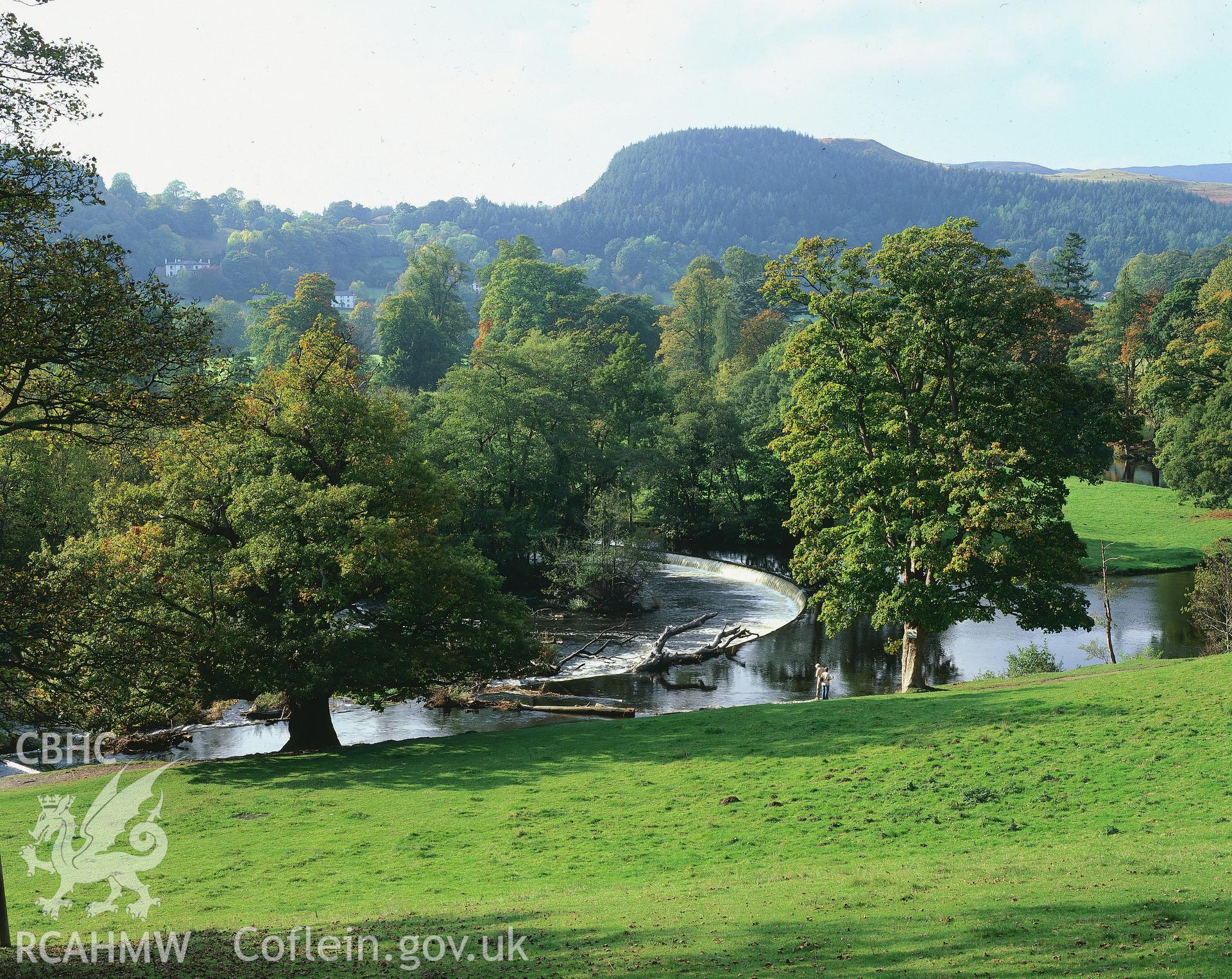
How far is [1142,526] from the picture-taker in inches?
2768

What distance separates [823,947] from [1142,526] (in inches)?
2753

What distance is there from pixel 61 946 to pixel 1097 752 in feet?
59.2

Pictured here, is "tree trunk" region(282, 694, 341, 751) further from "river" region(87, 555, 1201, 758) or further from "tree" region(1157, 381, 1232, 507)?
"tree" region(1157, 381, 1232, 507)

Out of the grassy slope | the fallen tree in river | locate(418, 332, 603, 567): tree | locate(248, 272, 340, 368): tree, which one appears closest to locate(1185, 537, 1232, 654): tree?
the grassy slope

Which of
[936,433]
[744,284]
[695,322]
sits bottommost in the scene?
[936,433]

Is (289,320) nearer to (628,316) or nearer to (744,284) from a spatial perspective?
(628,316)

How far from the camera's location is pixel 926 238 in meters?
29.8

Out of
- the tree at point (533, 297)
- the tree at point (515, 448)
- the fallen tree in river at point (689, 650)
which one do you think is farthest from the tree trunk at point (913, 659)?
the tree at point (533, 297)

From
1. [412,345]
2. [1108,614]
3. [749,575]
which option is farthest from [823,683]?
[412,345]

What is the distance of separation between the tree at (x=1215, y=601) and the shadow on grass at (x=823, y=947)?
106 feet

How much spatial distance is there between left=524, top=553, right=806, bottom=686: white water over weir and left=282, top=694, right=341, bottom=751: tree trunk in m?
10.7

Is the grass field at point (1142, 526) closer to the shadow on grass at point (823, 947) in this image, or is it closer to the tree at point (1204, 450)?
the tree at point (1204, 450)

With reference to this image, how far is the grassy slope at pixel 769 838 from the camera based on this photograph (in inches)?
423

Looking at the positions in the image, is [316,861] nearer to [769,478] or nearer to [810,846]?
[810,846]
